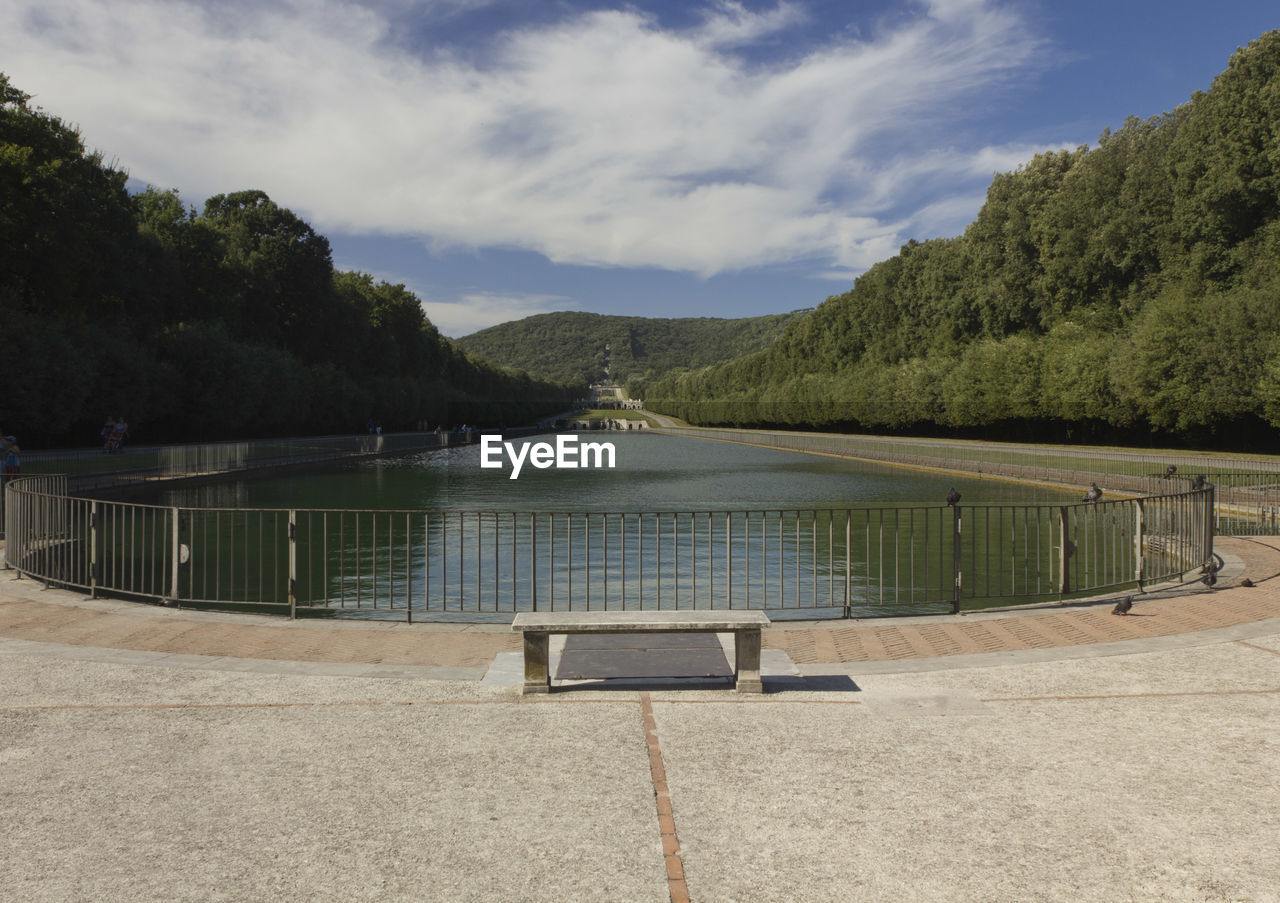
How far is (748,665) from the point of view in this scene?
652 cm

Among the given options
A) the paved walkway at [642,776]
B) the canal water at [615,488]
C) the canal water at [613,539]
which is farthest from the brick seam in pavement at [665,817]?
the canal water at [615,488]

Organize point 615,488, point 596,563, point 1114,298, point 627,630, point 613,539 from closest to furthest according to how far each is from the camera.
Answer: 1. point 627,630
2. point 596,563
3. point 613,539
4. point 615,488
5. point 1114,298

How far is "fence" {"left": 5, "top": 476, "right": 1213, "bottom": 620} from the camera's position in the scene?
10.1 metres

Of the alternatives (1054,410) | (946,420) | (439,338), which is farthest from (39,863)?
(439,338)

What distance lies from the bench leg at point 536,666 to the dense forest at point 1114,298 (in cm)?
3527

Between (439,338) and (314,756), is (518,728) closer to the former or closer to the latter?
(314,756)

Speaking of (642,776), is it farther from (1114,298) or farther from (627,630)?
(1114,298)

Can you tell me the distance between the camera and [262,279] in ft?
225

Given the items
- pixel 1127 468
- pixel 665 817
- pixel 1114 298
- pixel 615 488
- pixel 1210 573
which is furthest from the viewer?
pixel 1114 298

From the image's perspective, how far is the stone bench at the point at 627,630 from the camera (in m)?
6.50

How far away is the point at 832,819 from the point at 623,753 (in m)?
1.40

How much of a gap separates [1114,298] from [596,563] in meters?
49.3

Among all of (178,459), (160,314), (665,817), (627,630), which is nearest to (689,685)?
(627,630)

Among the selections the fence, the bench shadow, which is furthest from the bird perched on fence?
the bench shadow
